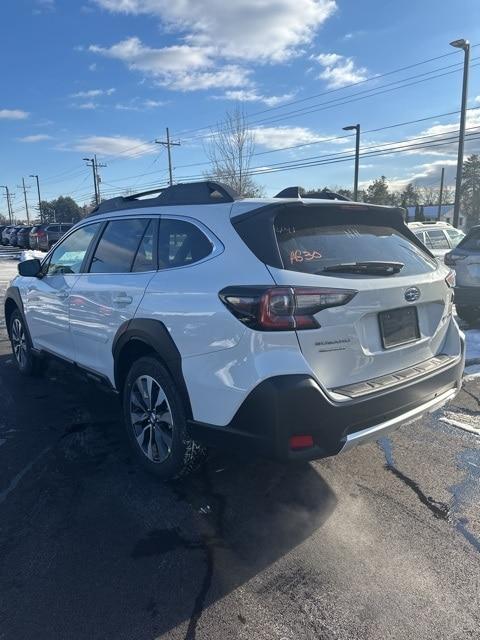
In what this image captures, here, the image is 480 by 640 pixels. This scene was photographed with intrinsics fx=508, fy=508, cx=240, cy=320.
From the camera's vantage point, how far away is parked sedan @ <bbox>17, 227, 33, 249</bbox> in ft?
128

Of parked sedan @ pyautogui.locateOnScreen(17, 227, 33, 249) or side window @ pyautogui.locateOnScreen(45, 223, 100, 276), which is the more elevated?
side window @ pyautogui.locateOnScreen(45, 223, 100, 276)

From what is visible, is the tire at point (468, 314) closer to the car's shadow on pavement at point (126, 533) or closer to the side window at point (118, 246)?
the car's shadow on pavement at point (126, 533)

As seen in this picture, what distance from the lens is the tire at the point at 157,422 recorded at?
3156 mm

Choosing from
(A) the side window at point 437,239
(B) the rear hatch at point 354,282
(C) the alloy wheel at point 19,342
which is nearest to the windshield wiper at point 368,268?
(B) the rear hatch at point 354,282

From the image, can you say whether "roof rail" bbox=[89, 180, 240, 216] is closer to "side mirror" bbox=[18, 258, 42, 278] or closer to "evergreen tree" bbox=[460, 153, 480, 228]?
"side mirror" bbox=[18, 258, 42, 278]

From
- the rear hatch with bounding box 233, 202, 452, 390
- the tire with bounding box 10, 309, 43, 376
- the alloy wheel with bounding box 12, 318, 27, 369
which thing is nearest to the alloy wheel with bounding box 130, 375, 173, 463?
the rear hatch with bounding box 233, 202, 452, 390

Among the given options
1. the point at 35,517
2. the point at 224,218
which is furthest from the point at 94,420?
Result: the point at 224,218

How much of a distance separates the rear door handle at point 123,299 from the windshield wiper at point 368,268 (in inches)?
55.7

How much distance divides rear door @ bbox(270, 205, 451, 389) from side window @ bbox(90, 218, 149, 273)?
4.36 feet

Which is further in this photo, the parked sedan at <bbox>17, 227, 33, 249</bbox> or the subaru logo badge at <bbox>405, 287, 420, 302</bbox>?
the parked sedan at <bbox>17, 227, 33, 249</bbox>

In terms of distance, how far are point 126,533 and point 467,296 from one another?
657 cm

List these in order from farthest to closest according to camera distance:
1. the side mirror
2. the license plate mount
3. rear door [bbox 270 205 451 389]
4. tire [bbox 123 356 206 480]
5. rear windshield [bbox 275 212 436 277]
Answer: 1. the side mirror
2. tire [bbox 123 356 206 480]
3. the license plate mount
4. rear windshield [bbox 275 212 436 277]
5. rear door [bbox 270 205 451 389]

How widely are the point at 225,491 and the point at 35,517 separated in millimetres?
1164

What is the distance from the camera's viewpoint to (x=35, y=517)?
120 inches
